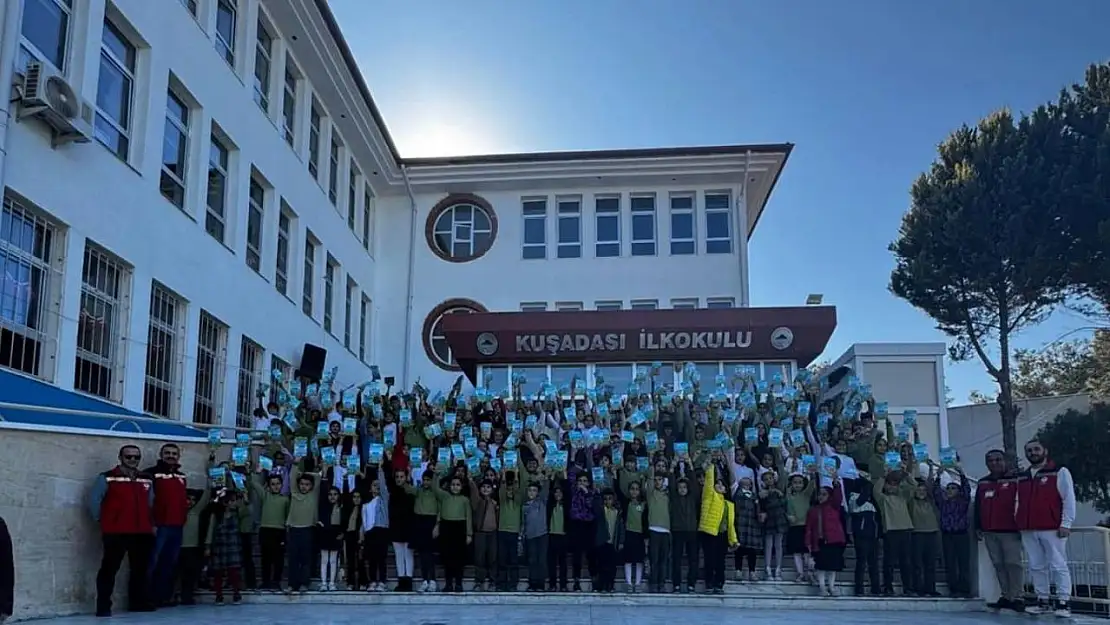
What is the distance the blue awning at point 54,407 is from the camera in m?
9.84

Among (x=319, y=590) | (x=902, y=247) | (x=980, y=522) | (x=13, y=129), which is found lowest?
(x=319, y=590)

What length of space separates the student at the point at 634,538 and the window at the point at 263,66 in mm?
10806

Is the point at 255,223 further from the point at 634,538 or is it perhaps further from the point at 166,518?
the point at 634,538

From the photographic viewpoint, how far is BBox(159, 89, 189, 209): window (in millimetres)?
14391

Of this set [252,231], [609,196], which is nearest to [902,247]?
[609,196]

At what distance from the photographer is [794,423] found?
13.8m

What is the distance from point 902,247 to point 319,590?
18.6 m

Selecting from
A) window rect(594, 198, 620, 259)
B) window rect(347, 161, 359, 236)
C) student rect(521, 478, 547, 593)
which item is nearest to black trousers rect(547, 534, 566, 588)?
student rect(521, 478, 547, 593)

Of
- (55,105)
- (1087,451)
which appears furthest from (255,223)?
(1087,451)

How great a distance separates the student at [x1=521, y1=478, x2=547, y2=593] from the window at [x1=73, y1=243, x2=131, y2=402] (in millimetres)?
5402

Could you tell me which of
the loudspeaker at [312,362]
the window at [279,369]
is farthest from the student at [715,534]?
the loudspeaker at [312,362]

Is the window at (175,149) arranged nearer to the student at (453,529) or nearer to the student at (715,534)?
the student at (453,529)

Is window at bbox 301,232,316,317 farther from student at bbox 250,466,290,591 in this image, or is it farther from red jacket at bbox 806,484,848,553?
red jacket at bbox 806,484,848,553

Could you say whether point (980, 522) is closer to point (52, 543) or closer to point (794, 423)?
point (794, 423)
